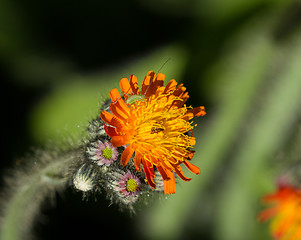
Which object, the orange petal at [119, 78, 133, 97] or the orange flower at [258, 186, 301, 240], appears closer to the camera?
the orange petal at [119, 78, 133, 97]

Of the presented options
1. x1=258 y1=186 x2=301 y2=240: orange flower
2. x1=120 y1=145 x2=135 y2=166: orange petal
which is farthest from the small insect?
x1=258 y1=186 x2=301 y2=240: orange flower

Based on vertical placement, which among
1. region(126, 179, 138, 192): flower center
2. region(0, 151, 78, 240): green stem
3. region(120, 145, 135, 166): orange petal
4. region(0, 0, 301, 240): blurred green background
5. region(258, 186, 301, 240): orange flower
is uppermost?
region(0, 0, 301, 240): blurred green background

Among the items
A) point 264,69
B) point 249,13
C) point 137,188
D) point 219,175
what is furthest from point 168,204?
point 137,188

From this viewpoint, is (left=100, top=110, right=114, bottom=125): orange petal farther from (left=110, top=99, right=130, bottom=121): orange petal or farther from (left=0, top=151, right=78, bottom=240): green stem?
(left=0, top=151, right=78, bottom=240): green stem

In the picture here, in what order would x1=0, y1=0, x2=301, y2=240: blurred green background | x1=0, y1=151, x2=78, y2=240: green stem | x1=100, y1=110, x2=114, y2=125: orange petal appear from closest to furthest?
x1=100, y1=110, x2=114, y2=125: orange petal → x1=0, y1=151, x2=78, y2=240: green stem → x1=0, y1=0, x2=301, y2=240: blurred green background

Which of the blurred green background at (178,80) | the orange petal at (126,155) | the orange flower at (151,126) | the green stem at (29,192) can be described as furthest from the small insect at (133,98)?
the blurred green background at (178,80)

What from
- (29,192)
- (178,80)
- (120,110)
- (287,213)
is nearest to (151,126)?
(120,110)
